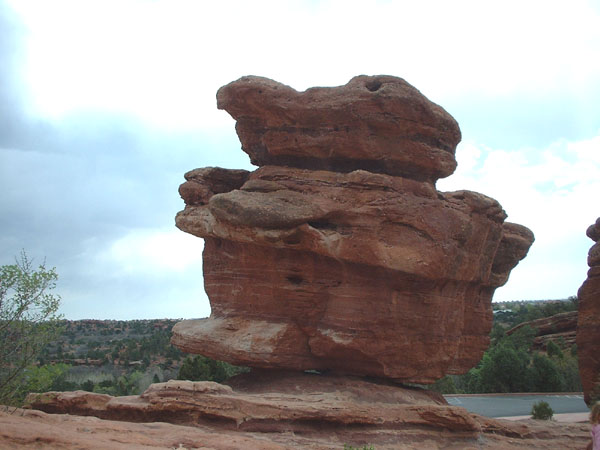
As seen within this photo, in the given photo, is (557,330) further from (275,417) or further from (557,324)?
(275,417)

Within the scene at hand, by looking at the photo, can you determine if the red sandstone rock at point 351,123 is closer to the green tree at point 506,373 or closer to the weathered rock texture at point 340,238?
the weathered rock texture at point 340,238

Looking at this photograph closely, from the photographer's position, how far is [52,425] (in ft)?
33.9

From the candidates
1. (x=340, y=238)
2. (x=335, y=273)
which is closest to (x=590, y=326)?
(x=335, y=273)

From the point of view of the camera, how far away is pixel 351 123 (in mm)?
15391

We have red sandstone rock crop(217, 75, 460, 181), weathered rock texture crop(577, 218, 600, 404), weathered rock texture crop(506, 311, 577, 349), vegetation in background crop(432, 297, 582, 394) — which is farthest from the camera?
weathered rock texture crop(506, 311, 577, 349)

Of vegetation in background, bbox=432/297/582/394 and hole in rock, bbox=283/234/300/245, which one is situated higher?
hole in rock, bbox=283/234/300/245

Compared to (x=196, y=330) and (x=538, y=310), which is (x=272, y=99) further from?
(x=538, y=310)

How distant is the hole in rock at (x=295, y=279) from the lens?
15.2 m

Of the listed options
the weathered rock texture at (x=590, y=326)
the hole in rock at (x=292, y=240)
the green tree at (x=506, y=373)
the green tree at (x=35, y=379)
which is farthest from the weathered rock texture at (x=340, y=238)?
the green tree at (x=506, y=373)

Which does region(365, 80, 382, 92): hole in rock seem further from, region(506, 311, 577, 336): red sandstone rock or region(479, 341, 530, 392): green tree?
region(506, 311, 577, 336): red sandstone rock

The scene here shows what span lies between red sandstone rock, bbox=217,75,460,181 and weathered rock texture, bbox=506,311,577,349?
33.2 m

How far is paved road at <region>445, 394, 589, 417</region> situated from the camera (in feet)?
84.8

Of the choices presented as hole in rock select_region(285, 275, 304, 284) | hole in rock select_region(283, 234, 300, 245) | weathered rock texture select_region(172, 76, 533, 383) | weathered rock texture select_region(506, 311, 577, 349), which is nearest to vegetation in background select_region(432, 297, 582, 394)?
weathered rock texture select_region(506, 311, 577, 349)

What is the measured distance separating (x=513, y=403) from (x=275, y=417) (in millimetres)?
20782
